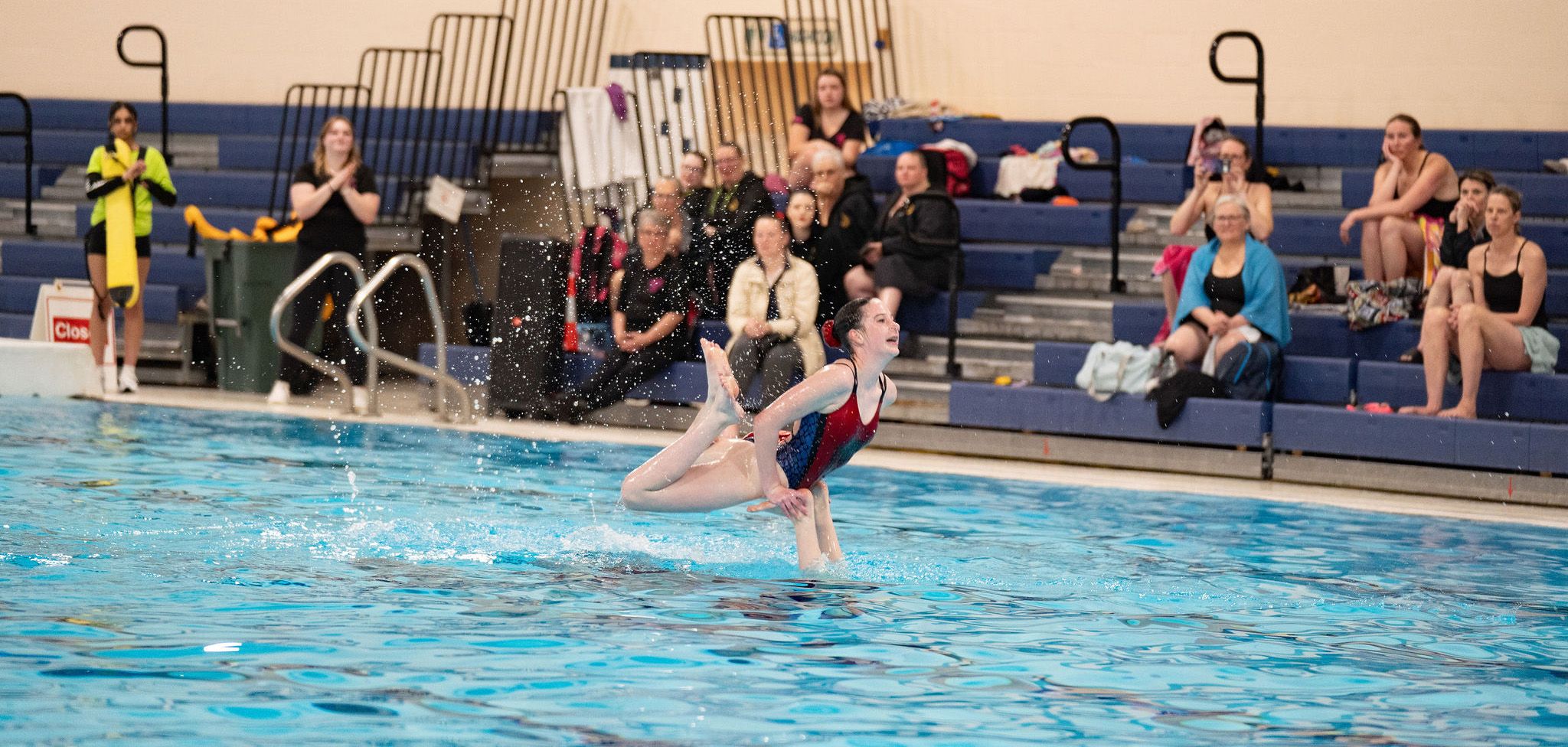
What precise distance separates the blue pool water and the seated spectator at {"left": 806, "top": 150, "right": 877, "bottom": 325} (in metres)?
2.05

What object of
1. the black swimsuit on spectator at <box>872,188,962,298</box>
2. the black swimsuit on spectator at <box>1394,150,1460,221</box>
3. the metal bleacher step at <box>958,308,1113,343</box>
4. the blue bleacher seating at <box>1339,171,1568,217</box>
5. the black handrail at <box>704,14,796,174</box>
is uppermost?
the black handrail at <box>704,14,796,174</box>

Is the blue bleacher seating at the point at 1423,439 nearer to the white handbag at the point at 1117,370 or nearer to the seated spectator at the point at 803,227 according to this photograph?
the white handbag at the point at 1117,370

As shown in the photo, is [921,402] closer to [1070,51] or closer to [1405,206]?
[1405,206]

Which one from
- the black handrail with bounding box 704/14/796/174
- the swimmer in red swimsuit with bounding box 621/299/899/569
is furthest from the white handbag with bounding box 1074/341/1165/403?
the black handrail with bounding box 704/14/796/174

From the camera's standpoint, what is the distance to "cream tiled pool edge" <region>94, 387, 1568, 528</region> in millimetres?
8523

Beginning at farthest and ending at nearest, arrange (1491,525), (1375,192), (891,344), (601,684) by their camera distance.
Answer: (1375,192) < (1491,525) < (891,344) < (601,684)

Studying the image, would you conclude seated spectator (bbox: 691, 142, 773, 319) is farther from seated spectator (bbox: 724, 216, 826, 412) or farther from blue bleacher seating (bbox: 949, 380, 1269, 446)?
blue bleacher seating (bbox: 949, 380, 1269, 446)

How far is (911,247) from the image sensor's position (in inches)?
421

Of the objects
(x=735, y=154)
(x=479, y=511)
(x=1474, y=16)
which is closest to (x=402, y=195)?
(x=735, y=154)

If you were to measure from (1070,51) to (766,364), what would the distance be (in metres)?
4.42

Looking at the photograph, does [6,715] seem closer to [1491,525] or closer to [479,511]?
[479,511]

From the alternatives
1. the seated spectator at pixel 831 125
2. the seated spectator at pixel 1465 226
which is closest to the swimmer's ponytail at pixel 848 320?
the seated spectator at pixel 1465 226

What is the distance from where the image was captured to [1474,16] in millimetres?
11930

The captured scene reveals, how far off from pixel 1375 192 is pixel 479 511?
5.45m
